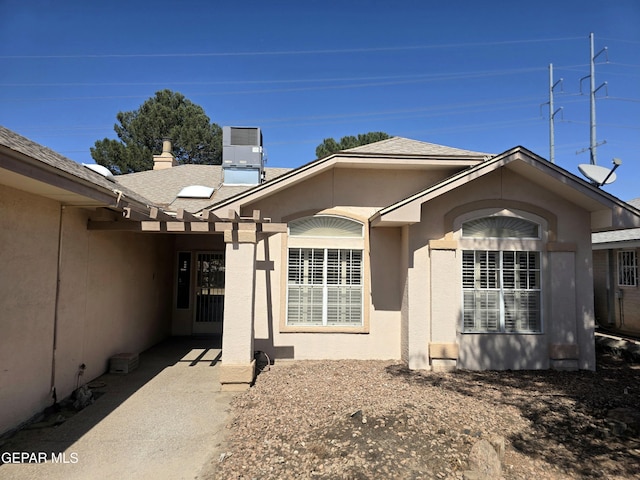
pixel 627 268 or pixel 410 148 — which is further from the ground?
pixel 410 148

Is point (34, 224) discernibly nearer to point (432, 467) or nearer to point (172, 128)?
point (432, 467)

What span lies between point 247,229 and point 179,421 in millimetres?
3105

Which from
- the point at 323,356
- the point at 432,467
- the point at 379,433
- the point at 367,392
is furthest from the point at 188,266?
the point at 432,467

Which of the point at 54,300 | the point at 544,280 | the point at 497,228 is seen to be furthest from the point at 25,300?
the point at 544,280

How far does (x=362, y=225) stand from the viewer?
832 centimetres

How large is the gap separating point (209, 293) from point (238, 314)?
501 cm

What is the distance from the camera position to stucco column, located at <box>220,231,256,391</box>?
6.29 metres

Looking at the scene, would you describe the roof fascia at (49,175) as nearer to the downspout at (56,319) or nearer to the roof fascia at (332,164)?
the downspout at (56,319)

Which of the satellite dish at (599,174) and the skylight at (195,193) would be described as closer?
the satellite dish at (599,174)

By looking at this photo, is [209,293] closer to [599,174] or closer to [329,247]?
[329,247]

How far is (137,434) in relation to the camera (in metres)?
4.71

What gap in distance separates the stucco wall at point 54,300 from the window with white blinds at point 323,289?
3.51 meters

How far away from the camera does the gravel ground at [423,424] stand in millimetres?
3951

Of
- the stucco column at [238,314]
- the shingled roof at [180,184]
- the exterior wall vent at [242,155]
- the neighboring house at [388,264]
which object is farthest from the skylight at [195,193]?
the stucco column at [238,314]
